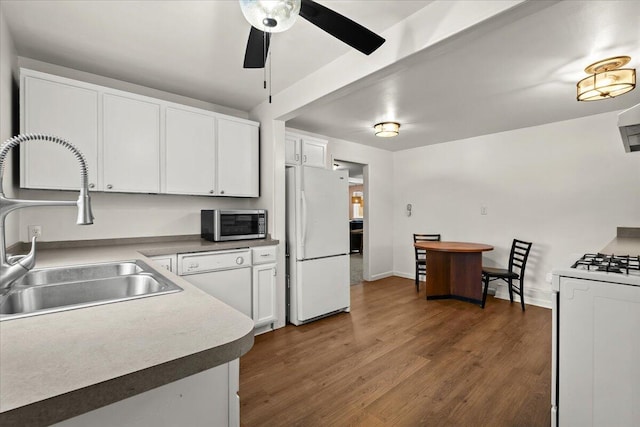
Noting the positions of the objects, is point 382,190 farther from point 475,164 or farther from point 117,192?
point 117,192

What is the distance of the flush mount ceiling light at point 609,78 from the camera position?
2.19 metres

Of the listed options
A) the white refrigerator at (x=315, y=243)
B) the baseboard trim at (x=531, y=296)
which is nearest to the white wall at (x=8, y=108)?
the white refrigerator at (x=315, y=243)

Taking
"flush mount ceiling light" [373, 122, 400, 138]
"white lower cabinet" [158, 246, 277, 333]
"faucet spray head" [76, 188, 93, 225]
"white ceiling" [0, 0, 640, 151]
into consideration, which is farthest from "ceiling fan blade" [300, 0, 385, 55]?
"flush mount ceiling light" [373, 122, 400, 138]

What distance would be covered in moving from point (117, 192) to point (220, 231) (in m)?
0.90

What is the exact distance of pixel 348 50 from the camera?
2.17 metres

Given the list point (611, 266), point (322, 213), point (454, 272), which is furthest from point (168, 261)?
point (454, 272)

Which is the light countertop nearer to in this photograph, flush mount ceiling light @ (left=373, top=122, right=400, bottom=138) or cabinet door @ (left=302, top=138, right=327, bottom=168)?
cabinet door @ (left=302, top=138, right=327, bottom=168)

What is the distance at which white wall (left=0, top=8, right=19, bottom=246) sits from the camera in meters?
1.83

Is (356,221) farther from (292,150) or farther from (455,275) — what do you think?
(292,150)

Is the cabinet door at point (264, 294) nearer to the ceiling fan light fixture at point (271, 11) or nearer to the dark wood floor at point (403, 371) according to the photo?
the dark wood floor at point (403, 371)

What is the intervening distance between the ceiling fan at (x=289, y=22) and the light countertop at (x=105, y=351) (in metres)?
1.10

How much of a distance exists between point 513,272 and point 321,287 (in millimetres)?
2647

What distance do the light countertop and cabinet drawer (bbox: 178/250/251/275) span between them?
1506 mm

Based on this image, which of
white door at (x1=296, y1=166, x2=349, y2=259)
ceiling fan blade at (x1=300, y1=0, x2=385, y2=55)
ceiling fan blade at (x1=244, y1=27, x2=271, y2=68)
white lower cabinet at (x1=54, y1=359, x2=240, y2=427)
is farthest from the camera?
white door at (x1=296, y1=166, x2=349, y2=259)
